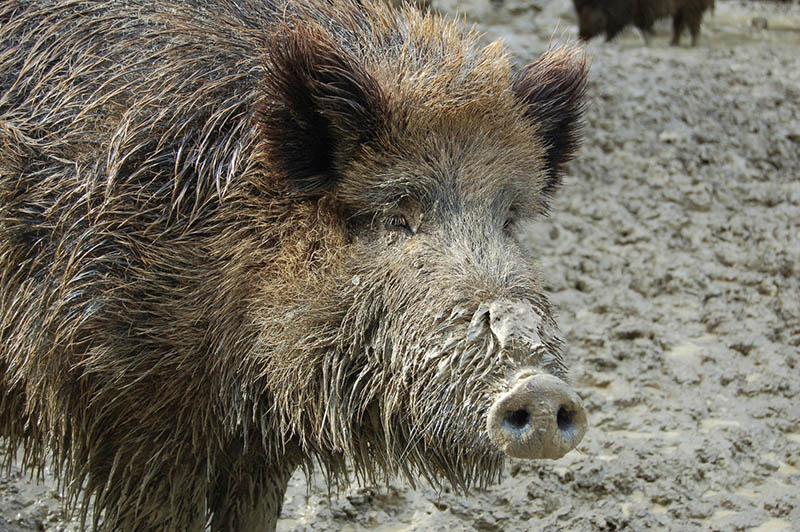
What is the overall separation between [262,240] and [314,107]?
1.50ft

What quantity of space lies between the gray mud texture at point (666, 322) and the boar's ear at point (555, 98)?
1537 mm

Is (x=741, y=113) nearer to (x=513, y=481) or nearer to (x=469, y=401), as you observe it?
(x=513, y=481)

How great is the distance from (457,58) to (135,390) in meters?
1.50

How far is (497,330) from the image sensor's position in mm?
2824

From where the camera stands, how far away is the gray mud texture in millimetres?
4594

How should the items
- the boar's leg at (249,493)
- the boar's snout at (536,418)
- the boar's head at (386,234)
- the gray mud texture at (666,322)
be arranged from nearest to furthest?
the boar's snout at (536,418)
the boar's head at (386,234)
the boar's leg at (249,493)
the gray mud texture at (666,322)

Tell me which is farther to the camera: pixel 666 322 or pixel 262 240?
pixel 666 322

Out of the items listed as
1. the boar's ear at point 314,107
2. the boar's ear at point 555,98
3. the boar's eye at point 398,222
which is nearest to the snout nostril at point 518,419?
the boar's eye at point 398,222

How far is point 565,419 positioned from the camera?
280cm

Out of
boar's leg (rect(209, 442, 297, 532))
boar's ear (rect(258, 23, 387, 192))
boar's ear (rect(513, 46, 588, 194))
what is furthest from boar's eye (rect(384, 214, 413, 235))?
boar's leg (rect(209, 442, 297, 532))

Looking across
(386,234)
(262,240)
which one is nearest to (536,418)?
(386,234)

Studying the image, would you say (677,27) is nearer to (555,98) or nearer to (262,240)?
(555,98)

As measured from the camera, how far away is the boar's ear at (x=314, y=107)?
10.5ft

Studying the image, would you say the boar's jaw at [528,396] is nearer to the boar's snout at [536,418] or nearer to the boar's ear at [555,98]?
the boar's snout at [536,418]
